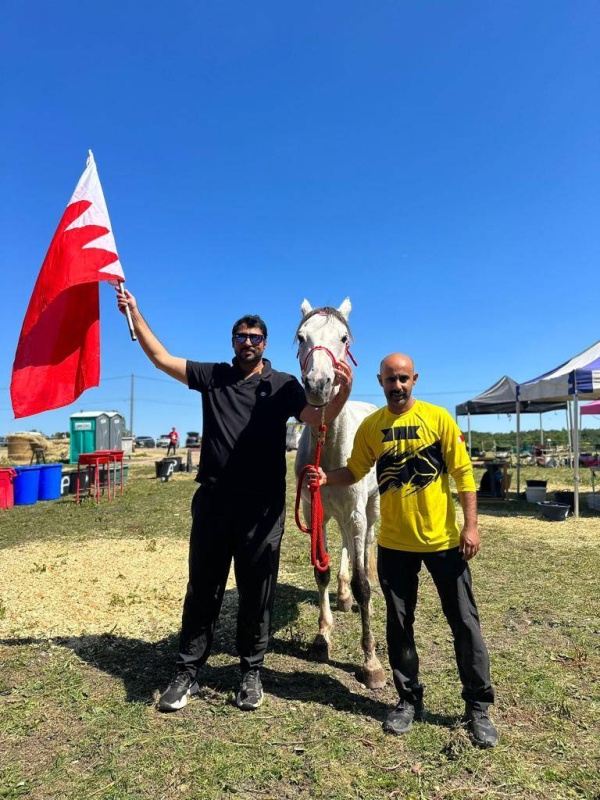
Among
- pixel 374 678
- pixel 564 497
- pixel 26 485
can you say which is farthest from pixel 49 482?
pixel 564 497

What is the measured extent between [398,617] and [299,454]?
1.74 metres

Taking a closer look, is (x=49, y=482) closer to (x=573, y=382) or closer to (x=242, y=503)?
(x=242, y=503)

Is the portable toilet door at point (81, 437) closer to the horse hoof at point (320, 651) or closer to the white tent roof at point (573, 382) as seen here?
the white tent roof at point (573, 382)

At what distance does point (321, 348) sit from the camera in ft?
9.91

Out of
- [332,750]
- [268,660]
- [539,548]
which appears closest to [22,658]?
[268,660]

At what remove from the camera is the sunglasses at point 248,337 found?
11.0 ft

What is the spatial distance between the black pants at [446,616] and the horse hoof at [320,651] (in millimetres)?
1084

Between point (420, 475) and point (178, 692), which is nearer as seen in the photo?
point (420, 475)

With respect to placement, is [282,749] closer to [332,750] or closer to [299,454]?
[332,750]

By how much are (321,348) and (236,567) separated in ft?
5.51

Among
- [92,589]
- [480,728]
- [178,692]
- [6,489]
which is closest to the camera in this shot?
[480,728]

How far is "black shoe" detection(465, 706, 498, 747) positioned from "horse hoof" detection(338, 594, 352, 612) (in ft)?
7.28

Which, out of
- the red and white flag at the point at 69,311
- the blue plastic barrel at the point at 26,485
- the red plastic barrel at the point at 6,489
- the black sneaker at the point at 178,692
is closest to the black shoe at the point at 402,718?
the black sneaker at the point at 178,692

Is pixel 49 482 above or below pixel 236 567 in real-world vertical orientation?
below
